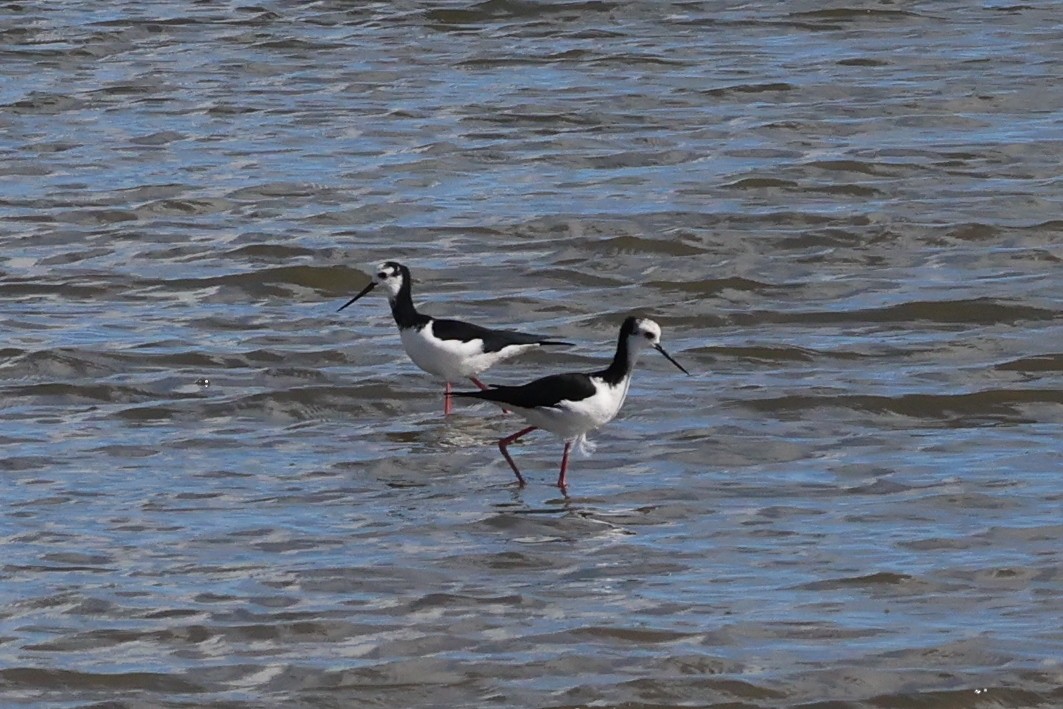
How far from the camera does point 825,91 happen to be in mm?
19094

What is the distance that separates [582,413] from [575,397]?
0.30 feet

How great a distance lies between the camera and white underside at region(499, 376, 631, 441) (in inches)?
412

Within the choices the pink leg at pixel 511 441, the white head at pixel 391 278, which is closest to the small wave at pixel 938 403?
the pink leg at pixel 511 441

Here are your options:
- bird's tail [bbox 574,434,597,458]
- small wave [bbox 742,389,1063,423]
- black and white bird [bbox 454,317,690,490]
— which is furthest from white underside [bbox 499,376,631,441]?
small wave [bbox 742,389,1063,423]

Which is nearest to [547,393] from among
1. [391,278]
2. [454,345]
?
[454,345]

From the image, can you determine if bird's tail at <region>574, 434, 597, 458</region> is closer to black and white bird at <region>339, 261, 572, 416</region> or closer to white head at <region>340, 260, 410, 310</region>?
black and white bird at <region>339, 261, 572, 416</region>

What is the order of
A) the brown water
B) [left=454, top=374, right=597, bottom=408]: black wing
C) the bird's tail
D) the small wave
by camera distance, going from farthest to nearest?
1. the small wave
2. the bird's tail
3. [left=454, top=374, right=597, bottom=408]: black wing
4. the brown water

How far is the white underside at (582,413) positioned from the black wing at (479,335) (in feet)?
4.44

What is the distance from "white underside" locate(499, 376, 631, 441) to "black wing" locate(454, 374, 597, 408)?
3 cm

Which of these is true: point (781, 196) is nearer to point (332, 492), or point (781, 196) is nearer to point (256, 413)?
point (256, 413)

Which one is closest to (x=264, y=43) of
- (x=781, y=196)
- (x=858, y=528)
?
(x=781, y=196)

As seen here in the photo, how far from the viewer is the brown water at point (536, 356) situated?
816 centimetres

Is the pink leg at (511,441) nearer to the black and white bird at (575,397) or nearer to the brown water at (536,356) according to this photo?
the black and white bird at (575,397)

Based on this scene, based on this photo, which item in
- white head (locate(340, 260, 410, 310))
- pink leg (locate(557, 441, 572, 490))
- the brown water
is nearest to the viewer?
the brown water
